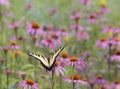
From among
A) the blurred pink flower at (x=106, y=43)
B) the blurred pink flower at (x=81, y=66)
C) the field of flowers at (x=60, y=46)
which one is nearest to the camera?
the blurred pink flower at (x=81, y=66)

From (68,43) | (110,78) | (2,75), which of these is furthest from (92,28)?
(2,75)

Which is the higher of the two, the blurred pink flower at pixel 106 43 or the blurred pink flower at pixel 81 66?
the blurred pink flower at pixel 106 43

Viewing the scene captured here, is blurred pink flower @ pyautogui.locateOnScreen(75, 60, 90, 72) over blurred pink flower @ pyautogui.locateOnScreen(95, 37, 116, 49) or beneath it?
beneath

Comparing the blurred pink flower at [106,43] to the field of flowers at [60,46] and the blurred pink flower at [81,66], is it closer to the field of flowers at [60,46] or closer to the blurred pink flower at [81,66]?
the field of flowers at [60,46]

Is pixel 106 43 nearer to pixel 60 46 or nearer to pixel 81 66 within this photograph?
pixel 60 46

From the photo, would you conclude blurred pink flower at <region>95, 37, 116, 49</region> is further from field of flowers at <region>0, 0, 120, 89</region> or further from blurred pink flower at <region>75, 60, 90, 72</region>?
blurred pink flower at <region>75, 60, 90, 72</region>

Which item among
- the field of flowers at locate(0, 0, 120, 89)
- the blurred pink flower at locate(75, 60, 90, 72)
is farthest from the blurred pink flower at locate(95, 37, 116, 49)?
Answer: the blurred pink flower at locate(75, 60, 90, 72)

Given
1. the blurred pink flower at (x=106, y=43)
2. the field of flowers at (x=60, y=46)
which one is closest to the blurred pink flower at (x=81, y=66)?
the field of flowers at (x=60, y=46)

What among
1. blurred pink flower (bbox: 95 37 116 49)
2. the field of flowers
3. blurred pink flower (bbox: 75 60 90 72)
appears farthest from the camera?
blurred pink flower (bbox: 95 37 116 49)

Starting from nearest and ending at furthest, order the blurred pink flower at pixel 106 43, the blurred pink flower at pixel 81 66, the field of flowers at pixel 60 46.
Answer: the blurred pink flower at pixel 81 66 → the field of flowers at pixel 60 46 → the blurred pink flower at pixel 106 43
